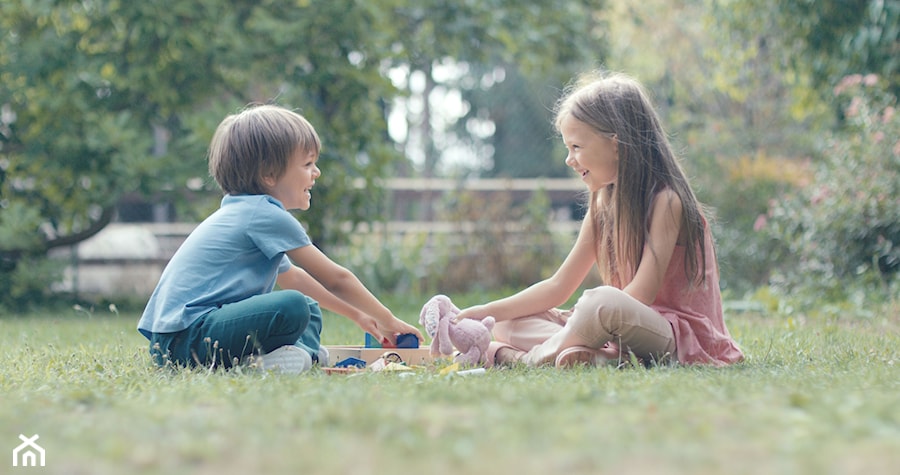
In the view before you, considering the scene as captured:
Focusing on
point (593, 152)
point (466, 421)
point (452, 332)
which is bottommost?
point (452, 332)

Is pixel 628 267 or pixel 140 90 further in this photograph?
pixel 140 90

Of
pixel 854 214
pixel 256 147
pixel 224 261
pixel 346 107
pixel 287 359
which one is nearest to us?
pixel 287 359

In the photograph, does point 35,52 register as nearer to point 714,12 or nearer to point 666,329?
point 666,329

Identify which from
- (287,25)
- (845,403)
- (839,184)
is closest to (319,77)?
(287,25)

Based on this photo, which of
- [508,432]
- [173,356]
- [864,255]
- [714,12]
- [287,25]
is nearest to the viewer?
[508,432]

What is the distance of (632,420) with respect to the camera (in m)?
2.02

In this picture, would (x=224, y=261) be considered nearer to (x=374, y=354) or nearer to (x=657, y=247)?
(x=374, y=354)

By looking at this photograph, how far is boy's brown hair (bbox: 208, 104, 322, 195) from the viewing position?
12.2 ft

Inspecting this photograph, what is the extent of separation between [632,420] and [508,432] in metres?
0.30

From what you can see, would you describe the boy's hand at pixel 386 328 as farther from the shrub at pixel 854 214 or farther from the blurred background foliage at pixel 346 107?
the shrub at pixel 854 214

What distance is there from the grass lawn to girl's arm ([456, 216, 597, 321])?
2.42ft

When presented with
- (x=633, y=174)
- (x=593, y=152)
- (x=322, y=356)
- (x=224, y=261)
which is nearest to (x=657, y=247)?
(x=633, y=174)

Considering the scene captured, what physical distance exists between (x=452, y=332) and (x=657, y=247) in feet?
2.77

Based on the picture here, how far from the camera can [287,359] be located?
11.2 feet
